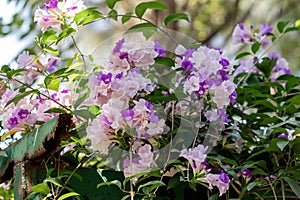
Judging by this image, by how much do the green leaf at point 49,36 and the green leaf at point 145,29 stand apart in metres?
0.14

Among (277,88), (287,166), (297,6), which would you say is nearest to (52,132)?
(287,166)

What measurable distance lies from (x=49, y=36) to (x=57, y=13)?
0.05 metres

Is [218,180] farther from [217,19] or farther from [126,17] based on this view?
[217,19]

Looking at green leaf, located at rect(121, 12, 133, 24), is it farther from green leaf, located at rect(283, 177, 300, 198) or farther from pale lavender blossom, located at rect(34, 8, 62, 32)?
green leaf, located at rect(283, 177, 300, 198)

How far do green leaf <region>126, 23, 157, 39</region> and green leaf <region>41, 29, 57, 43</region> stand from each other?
14cm

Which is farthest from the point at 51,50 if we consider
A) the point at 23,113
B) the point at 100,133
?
the point at 100,133

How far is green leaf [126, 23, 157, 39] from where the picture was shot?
1.01m

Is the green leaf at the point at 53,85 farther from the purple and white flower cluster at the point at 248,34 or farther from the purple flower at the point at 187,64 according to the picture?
the purple and white flower cluster at the point at 248,34

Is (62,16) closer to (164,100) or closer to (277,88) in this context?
(164,100)

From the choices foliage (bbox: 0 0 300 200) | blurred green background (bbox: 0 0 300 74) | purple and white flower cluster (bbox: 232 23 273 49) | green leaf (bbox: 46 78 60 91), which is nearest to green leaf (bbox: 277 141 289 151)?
foliage (bbox: 0 0 300 200)

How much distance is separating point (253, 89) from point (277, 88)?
12cm

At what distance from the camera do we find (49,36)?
1.02 meters

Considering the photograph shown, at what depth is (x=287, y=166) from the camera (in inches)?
39.4

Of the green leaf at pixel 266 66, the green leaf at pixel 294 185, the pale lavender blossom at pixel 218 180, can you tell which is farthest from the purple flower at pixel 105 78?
the green leaf at pixel 266 66
